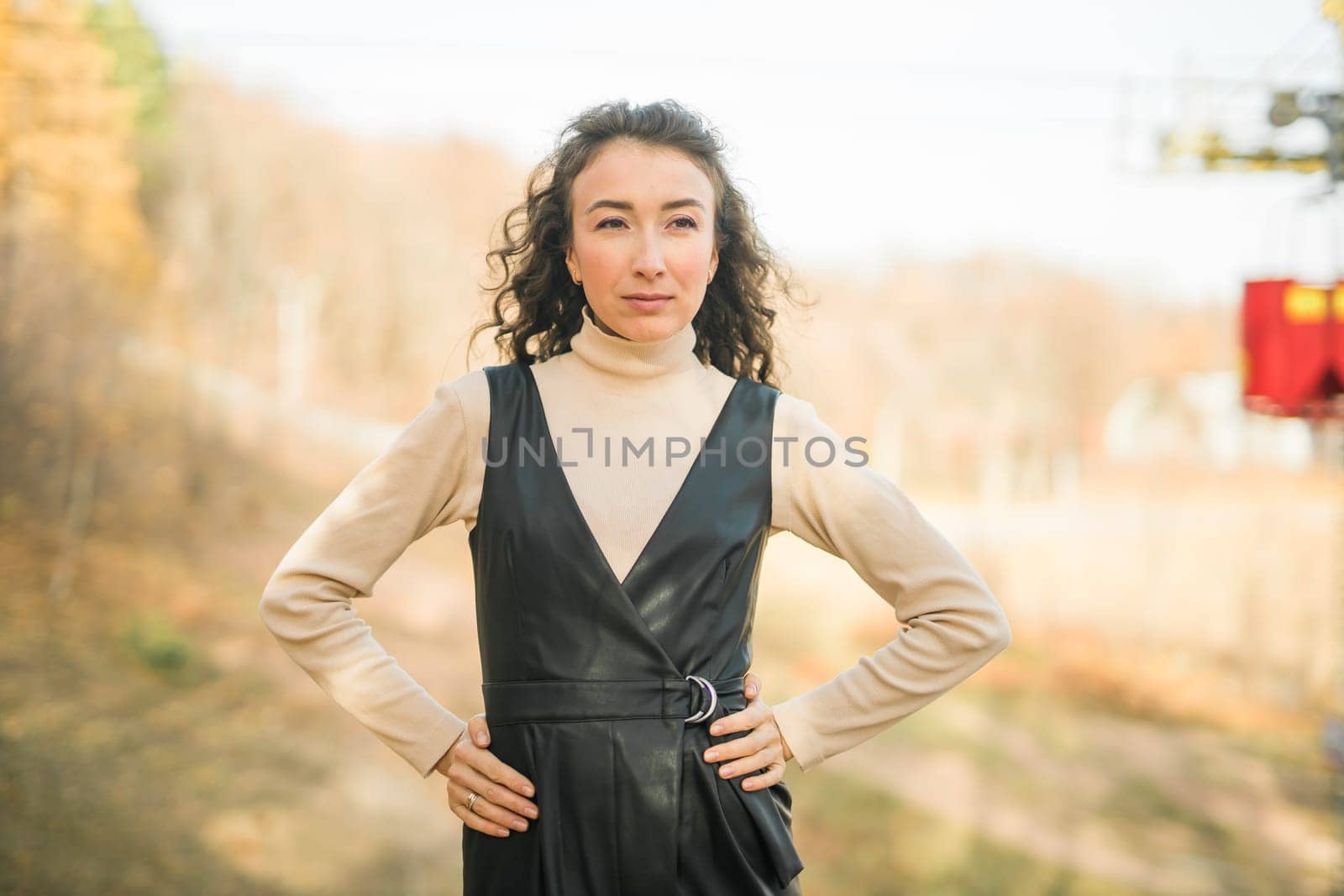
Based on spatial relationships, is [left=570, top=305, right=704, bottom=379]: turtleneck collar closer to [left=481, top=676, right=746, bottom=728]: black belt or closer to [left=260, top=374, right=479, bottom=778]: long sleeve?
[left=260, top=374, right=479, bottom=778]: long sleeve

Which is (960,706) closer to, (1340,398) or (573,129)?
(1340,398)

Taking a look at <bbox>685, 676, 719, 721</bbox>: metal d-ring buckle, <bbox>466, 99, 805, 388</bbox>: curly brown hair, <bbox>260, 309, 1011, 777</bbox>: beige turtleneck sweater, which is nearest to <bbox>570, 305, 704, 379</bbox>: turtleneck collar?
<bbox>260, 309, 1011, 777</bbox>: beige turtleneck sweater

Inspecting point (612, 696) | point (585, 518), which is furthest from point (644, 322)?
point (612, 696)

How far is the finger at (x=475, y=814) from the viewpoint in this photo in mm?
1264

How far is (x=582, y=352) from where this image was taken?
4.67 feet

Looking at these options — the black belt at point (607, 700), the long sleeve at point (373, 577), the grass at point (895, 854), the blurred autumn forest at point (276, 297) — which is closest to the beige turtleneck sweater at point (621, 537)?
the long sleeve at point (373, 577)

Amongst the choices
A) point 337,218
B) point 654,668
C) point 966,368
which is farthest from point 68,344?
point 654,668

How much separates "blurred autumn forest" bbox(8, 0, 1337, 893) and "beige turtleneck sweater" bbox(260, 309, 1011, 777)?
393 centimetres

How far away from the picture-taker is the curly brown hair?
144 cm

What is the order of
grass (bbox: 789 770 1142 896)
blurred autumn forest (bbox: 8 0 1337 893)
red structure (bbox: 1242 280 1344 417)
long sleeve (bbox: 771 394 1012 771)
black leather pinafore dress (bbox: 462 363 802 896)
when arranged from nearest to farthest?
black leather pinafore dress (bbox: 462 363 802 896)
long sleeve (bbox: 771 394 1012 771)
red structure (bbox: 1242 280 1344 417)
blurred autumn forest (bbox: 8 0 1337 893)
grass (bbox: 789 770 1142 896)

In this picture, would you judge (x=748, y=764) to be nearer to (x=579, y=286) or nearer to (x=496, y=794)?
(x=496, y=794)

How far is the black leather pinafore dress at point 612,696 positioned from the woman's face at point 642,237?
0.19m

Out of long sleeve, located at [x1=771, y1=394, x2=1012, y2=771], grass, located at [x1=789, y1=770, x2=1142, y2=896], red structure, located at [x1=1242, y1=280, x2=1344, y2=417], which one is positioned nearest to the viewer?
long sleeve, located at [x1=771, y1=394, x2=1012, y2=771]

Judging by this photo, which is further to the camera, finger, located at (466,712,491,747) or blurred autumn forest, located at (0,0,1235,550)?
blurred autumn forest, located at (0,0,1235,550)
